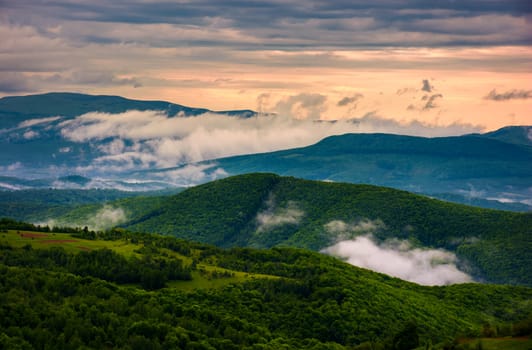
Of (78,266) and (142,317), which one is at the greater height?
(78,266)

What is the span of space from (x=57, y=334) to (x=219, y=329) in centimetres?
4027

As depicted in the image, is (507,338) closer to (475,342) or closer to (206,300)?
(475,342)

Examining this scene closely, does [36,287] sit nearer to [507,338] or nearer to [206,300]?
[206,300]

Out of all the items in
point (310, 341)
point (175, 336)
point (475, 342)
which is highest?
point (475, 342)

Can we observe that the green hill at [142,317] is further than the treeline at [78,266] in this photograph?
No

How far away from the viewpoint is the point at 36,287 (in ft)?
532

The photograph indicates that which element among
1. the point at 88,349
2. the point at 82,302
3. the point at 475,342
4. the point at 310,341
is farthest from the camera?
the point at 310,341

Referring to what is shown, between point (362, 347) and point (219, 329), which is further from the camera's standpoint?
point (219, 329)

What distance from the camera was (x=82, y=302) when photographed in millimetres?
155500

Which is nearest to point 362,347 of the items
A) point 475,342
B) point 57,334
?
point 475,342

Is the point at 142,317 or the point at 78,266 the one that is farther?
the point at 78,266

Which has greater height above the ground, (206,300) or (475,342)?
(475,342)

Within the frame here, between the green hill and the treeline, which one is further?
the treeline

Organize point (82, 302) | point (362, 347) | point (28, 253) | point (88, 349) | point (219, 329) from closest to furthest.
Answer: point (88, 349)
point (362, 347)
point (82, 302)
point (219, 329)
point (28, 253)
